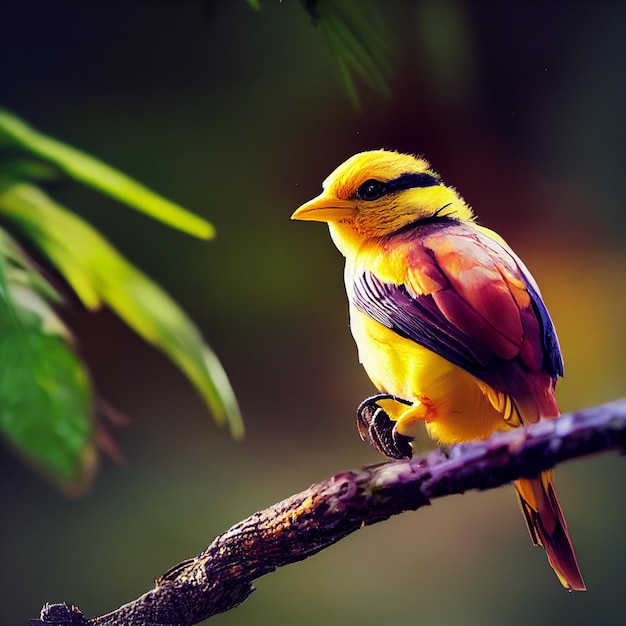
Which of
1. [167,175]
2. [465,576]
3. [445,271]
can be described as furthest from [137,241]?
[465,576]

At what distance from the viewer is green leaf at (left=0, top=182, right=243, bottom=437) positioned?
1.32 metres

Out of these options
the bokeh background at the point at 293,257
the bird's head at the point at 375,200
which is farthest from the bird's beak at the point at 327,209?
the bokeh background at the point at 293,257

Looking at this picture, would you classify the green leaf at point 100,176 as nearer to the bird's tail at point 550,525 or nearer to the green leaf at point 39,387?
the green leaf at point 39,387

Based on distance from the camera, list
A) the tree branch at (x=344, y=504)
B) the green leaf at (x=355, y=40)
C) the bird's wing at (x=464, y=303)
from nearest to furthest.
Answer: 1. the tree branch at (x=344, y=504)
2. the bird's wing at (x=464, y=303)
3. the green leaf at (x=355, y=40)

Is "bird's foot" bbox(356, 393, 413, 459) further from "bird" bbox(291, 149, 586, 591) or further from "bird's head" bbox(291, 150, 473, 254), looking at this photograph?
"bird's head" bbox(291, 150, 473, 254)

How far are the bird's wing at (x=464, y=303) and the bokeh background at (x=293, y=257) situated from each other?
0.18 meters

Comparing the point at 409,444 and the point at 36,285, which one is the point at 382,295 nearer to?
the point at 409,444

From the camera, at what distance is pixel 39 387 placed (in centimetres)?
123

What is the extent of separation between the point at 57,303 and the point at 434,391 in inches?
31.0

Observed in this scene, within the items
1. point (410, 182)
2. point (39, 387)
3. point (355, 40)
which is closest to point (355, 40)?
point (355, 40)

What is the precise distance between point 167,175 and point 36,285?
338 mm

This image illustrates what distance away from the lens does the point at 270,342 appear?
1.35 meters

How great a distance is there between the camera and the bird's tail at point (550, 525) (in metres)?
1.04

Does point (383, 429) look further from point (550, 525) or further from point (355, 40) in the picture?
point (355, 40)
